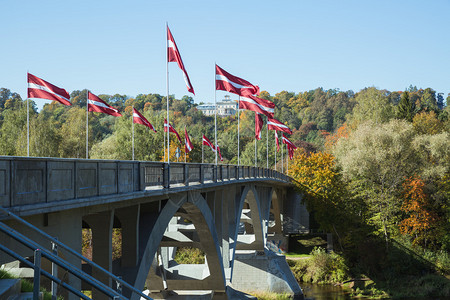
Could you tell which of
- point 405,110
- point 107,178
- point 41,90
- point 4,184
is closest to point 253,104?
point 41,90

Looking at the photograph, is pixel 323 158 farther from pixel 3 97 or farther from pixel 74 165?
pixel 3 97

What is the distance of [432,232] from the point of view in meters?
52.9

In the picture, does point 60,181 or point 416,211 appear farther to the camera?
point 416,211

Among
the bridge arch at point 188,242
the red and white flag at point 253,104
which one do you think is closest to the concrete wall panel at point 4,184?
the bridge arch at point 188,242

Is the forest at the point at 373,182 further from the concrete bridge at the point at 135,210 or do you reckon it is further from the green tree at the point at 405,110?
the concrete bridge at the point at 135,210

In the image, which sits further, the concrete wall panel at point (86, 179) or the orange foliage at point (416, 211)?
the orange foliage at point (416, 211)

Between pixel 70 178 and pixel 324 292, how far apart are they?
41030 millimetres

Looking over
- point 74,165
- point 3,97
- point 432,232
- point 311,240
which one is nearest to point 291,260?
point 311,240

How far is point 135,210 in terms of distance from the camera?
47.4ft

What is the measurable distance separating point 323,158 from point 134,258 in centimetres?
4871

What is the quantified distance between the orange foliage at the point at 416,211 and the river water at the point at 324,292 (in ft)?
28.7

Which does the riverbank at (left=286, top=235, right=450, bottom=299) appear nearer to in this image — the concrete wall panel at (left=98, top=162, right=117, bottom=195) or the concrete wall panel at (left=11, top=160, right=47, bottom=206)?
the concrete wall panel at (left=98, top=162, right=117, bottom=195)

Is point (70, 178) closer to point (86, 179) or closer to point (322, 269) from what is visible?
point (86, 179)

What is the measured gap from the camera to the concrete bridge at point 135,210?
911 centimetres
